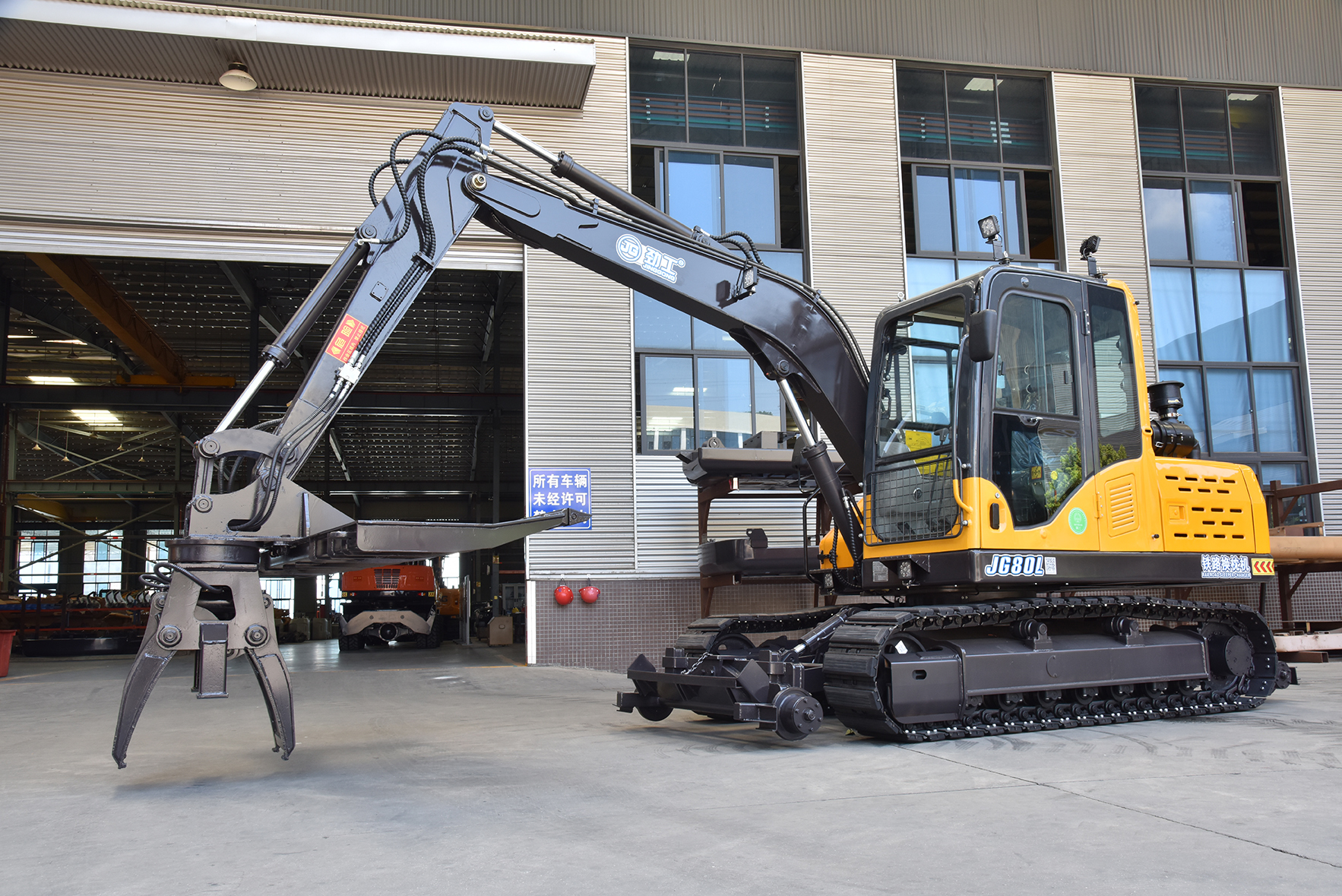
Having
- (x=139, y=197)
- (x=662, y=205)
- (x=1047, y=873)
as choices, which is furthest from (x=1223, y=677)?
(x=139, y=197)

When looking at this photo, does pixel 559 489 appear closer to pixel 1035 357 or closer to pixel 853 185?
pixel 853 185

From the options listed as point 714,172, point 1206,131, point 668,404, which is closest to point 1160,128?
point 1206,131

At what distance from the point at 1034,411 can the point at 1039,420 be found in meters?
0.08

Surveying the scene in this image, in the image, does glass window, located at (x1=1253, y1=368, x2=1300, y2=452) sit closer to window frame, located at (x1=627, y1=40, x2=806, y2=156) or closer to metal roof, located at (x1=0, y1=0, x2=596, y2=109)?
window frame, located at (x1=627, y1=40, x2=806, y2=156)

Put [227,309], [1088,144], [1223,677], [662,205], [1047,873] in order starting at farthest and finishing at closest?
[227,309] → [1088,144] → [662,205] → [1223,677] → [1047,873]

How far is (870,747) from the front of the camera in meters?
6.63

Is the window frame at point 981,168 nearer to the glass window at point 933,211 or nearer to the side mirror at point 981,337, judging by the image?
the glass window at point 933,211

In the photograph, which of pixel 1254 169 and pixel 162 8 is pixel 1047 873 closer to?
pixel 162 8

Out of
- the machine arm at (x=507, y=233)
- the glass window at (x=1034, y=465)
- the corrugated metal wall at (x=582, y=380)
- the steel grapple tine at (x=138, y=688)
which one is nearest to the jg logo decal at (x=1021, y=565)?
the glass window at (x=1034, y=465)

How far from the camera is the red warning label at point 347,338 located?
6.23 metres

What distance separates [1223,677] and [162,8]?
564 inches

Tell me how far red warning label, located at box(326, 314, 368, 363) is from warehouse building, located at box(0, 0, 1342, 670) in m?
7.37

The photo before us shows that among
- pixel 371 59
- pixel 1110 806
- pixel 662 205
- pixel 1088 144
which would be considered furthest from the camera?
pixel 1088 144

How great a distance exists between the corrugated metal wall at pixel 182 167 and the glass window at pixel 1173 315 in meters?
10.5
